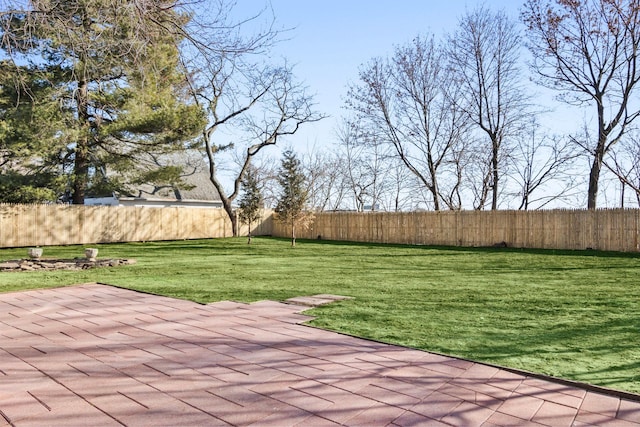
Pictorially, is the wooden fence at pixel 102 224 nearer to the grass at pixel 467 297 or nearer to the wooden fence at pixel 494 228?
the wooden fence at pixel 494 228

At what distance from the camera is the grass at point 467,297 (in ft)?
11.0

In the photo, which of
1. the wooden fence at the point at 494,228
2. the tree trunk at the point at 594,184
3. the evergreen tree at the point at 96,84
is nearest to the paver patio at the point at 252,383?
the evergreen tree at the point at 96,84

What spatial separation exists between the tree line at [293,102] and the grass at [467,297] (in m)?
2.34

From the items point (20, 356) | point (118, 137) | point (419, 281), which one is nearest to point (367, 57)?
point (118, 137)

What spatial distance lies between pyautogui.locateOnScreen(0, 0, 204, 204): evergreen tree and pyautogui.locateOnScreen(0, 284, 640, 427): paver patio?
235 centimetres

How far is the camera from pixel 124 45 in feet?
12.6

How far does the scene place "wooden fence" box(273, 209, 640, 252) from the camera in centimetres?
1333

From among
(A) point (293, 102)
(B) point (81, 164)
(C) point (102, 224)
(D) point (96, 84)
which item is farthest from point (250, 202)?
(D) point (96, 84)

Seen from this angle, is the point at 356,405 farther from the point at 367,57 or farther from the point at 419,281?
the point at 367,57

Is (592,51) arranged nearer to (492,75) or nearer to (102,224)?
(492,75)

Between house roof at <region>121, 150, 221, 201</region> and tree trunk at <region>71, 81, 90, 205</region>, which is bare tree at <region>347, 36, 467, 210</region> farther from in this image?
tree trunk at <region>71, 81, 90, 205</region>

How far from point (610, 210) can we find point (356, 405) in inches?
545

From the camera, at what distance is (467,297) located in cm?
577

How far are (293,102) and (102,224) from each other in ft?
33.9
